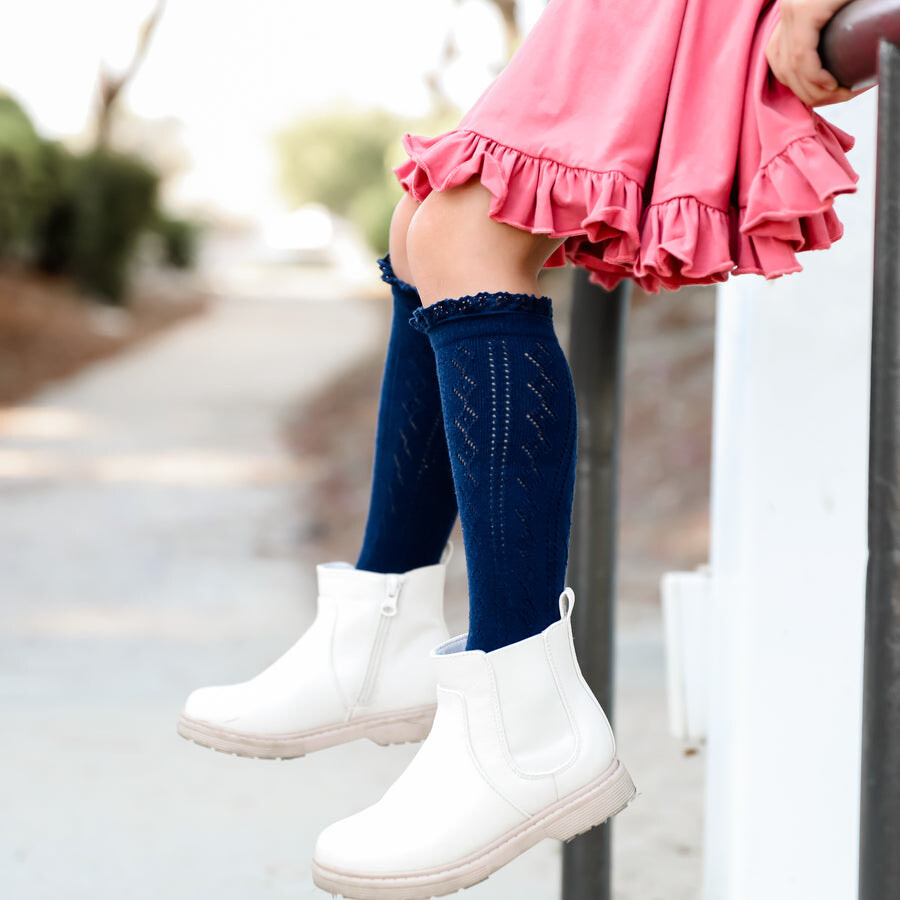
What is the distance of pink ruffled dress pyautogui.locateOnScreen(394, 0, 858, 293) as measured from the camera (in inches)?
24.9

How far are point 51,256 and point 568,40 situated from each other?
9.48m

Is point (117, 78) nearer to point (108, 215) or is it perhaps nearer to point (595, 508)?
point (108, 215)

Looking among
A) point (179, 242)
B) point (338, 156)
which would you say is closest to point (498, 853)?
point (179, 242)

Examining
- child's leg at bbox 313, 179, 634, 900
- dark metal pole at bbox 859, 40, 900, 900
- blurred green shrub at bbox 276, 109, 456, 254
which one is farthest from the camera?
blurred green shrub at bbox 276, 109, 456, 254

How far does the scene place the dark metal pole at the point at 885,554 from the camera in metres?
0.45

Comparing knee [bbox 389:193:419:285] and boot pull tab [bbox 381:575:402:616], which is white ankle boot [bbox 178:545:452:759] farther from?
knee [bbox 389:193:419:285]

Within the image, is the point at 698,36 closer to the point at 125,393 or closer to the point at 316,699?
the point at 316,699

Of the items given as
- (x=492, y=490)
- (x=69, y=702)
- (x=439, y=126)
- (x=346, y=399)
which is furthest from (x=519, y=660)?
(x=439, y=126)

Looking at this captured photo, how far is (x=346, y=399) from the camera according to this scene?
6.21 meters

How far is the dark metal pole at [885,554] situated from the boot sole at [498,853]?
240mm

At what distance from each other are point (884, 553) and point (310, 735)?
18.8 inches

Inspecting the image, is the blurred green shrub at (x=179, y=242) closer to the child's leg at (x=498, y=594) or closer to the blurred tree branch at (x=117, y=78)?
the blurred tree branch at (x=117, y=78)

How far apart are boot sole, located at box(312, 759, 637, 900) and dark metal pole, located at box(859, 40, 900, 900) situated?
240 mm

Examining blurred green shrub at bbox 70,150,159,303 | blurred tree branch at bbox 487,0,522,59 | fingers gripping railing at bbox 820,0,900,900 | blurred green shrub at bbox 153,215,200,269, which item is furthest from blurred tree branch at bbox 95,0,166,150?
fingers gripping railing at bbox 820,0,900,900
